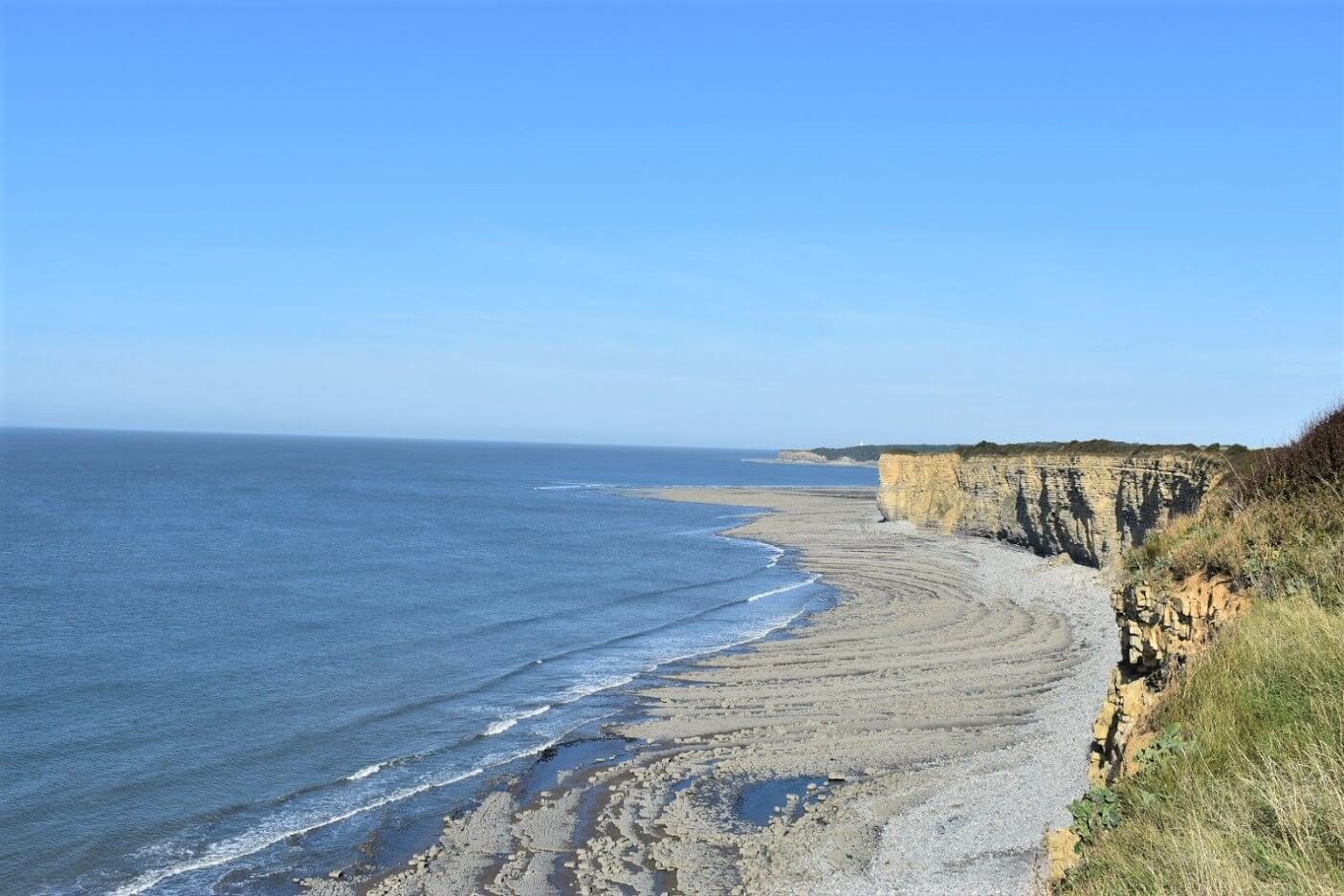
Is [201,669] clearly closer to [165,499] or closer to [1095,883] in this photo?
[1095,883]

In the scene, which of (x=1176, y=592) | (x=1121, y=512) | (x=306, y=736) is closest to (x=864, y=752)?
(x=1176, y=592)

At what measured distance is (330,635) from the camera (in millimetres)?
38875

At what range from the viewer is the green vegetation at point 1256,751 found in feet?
21.6

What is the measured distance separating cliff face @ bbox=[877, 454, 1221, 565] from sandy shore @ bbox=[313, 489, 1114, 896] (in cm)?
790

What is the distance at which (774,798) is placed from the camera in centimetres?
2159

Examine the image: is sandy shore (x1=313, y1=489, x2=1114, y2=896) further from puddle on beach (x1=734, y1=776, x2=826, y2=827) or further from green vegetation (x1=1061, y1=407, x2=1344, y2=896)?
green vegetation (x1=1061, y1=407, x2=1344, y2=896)

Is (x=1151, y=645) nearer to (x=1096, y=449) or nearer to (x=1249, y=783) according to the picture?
(x=1249, y=783)

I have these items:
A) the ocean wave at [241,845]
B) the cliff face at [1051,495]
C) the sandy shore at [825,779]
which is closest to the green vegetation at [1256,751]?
the sandy shore at [825,779]

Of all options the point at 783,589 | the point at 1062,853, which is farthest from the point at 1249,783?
the point at 783,589

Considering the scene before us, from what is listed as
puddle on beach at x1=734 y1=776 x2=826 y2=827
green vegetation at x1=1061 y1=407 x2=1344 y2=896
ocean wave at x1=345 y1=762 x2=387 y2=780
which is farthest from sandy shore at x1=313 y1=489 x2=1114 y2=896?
green vegetation at x1=1061 y1=407 x2=1344 y2=896

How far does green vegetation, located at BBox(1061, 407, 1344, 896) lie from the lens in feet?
21.6

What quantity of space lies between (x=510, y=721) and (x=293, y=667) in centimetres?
989

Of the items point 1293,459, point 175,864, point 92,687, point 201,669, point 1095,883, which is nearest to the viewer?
point 1095,883

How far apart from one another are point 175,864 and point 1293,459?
20.9m
